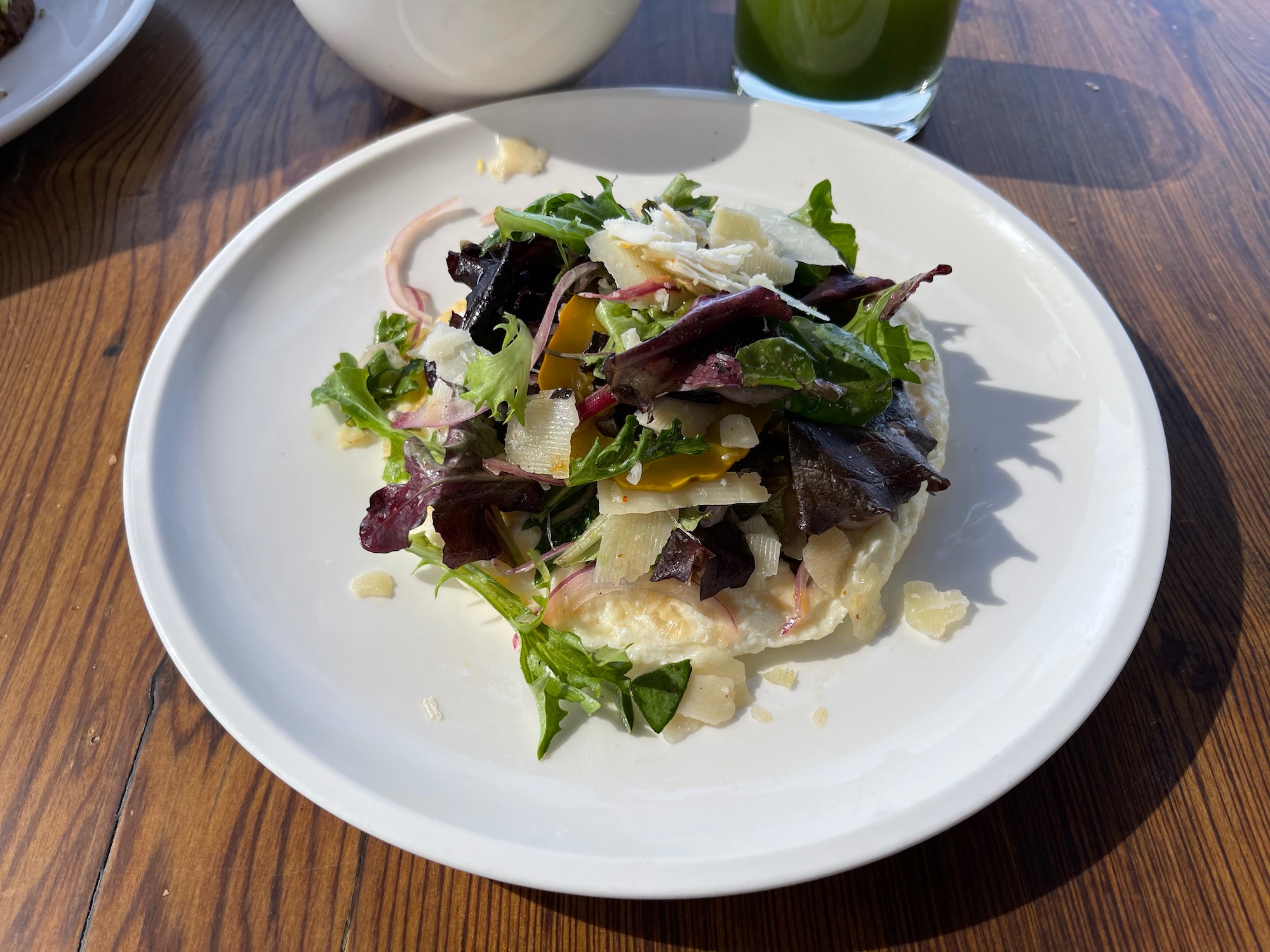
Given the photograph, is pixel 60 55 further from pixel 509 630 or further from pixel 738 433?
pixel 738 433

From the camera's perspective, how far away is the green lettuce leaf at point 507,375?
1.70 metres

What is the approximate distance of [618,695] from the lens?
1685mm

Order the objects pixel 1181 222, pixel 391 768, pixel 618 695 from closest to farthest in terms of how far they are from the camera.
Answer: pixel 391 768
pixel 618 695
pixel 1181 222

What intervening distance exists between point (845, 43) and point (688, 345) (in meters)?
1.61

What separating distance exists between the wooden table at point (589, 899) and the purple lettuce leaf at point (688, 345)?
102cm

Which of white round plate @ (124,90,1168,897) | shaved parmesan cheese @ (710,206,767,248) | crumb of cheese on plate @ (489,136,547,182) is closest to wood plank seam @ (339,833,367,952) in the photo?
white round plate @ (124,90,1168,897)

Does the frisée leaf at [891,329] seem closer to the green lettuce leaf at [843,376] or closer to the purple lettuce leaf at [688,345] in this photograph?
the green lettuce leaf at [843,376]

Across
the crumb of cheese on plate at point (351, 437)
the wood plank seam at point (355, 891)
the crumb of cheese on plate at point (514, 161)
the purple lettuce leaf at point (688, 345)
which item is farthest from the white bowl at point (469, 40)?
the wood plank seam at point (355, 891)

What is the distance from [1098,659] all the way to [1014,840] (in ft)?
1.32

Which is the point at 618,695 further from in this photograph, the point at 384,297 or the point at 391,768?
the point at 384,297

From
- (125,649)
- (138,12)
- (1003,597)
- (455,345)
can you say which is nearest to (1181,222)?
(1003,597)

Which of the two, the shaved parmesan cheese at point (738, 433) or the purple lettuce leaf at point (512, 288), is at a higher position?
the purple lettuce leaf at point (512, 288)

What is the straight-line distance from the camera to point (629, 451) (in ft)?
5.62

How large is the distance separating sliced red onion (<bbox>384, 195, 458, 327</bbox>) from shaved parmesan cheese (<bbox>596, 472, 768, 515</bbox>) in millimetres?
936
